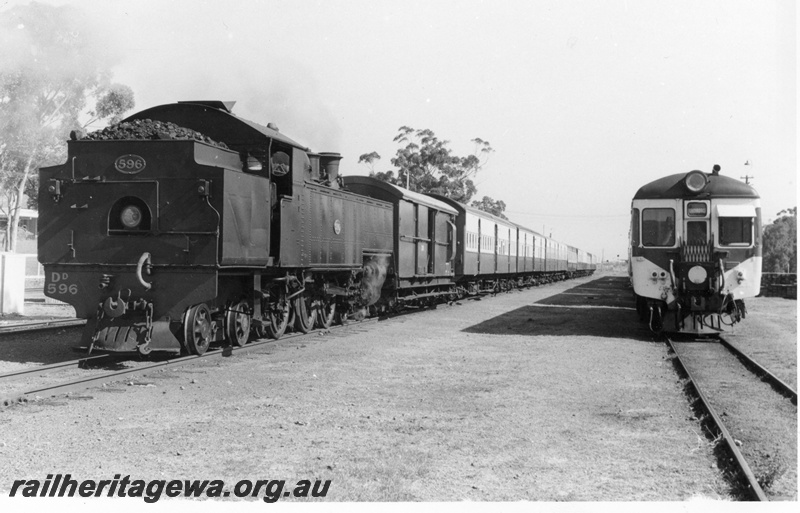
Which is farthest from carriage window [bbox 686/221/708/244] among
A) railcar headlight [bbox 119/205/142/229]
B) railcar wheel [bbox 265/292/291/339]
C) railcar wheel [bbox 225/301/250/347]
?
railcar headlight [bbox 119/205/142/229]

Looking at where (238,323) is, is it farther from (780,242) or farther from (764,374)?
(780,242)

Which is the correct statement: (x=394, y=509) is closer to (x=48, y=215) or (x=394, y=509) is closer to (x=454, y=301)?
(x=48, y=215)

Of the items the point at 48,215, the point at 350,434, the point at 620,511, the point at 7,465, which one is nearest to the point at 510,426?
the point at 350,434

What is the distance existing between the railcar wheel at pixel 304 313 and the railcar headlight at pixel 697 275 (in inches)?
274

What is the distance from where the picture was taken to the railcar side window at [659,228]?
1357 centimetres

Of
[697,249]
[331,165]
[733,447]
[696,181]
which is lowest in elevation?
[733,447]

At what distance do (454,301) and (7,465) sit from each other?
63.2 feet

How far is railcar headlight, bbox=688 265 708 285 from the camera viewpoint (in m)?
13.0

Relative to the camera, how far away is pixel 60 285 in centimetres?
889

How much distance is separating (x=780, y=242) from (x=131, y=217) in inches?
2376

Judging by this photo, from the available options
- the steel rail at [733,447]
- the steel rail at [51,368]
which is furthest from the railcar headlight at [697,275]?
the steel rail at [51,368]

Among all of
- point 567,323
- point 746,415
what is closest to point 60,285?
point 746,415

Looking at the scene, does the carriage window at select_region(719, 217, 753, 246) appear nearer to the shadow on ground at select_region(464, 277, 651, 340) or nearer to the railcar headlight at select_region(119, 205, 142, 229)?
the shadow on ground at select_region(464, 277, 651, 340)

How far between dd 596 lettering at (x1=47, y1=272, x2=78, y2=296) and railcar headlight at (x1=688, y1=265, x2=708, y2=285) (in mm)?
10294
